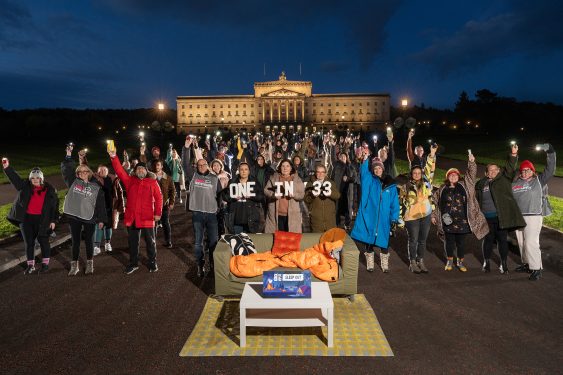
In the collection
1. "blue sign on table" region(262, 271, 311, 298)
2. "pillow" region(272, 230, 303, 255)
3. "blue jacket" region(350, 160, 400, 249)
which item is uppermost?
"blue jacket" region(350, 160, 400, 249)

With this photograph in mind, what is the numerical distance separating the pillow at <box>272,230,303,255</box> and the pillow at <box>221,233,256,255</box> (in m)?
0.38

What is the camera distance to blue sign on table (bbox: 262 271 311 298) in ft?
17.9

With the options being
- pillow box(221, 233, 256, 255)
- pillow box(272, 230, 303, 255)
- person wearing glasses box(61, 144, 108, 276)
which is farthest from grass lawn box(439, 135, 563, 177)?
person wearing glasses box(61, 144, 108, 276)

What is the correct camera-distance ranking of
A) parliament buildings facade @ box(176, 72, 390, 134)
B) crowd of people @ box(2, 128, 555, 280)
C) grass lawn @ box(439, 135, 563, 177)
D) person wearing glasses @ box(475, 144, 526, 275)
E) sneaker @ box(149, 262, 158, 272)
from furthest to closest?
parliament buildings facade @ box(176, 72, 390, 134)
grass lawn @ box(439, 135, 563, 177)
sneaker @ box(149, 262, 158, 272)
crowd of people @ box(2, 128, 555, 280)
person wearing glasses @ box(475, 144, 526, 275)

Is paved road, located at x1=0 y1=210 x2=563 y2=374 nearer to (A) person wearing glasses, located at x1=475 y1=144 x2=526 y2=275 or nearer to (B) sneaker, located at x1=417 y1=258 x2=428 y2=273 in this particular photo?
(B) sneaker, located at x1=417 y1=258 x2=428 y2=273

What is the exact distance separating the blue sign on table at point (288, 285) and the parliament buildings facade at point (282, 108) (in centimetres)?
13149

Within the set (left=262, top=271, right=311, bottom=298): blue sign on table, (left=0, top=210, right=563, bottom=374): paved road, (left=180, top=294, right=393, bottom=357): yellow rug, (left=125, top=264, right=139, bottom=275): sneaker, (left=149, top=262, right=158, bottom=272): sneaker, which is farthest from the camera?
(left=149, top=262, right=158, bottom=272): sneaker

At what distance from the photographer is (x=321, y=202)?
817 centimetres

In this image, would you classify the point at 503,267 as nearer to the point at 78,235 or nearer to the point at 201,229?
the point at 201,229

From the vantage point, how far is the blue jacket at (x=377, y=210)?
806 centimetres

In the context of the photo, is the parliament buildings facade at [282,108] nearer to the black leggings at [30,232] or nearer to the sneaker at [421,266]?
the black leggings at [30,232]

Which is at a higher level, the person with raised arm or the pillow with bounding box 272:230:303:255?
the person with raised arm

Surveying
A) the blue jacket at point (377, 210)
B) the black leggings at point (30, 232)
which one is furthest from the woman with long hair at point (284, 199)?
the black leggings at point (30, 232)

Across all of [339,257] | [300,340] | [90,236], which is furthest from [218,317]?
[90,236]
